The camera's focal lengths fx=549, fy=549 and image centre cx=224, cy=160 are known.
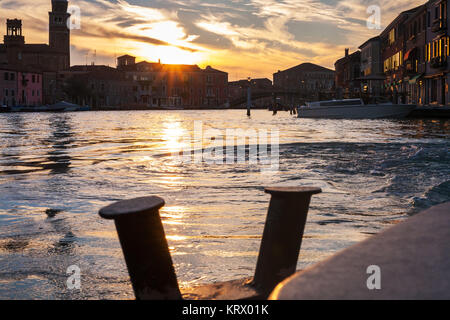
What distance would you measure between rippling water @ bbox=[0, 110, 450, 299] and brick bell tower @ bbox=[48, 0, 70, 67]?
10596 centimetres

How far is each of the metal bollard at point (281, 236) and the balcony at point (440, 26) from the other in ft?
116

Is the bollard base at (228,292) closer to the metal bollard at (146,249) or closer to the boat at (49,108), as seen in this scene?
the metal bollard at (146,249)

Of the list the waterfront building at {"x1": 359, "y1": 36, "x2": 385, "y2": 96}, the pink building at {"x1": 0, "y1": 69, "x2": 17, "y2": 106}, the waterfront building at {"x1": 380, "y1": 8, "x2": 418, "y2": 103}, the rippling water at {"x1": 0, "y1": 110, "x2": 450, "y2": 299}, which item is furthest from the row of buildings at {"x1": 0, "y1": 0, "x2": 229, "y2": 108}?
the rippling water at {"x1": 0, "y1": 110, "x2": 450, "y2": 299}

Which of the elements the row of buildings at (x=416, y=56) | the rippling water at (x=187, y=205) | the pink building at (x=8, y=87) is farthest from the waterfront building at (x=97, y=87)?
the rippling water at (x=187, y=205)

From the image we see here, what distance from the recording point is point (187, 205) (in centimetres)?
678

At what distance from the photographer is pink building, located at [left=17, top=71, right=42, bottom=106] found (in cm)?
7736

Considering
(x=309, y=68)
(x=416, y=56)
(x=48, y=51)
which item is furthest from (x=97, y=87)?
(x=416, y=56)

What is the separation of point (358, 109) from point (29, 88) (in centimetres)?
5793

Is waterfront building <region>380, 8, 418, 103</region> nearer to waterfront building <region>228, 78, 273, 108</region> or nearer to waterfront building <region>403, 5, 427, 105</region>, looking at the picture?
waterfront building <region>403, 5, 427, 105</region>

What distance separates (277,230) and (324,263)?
986mm

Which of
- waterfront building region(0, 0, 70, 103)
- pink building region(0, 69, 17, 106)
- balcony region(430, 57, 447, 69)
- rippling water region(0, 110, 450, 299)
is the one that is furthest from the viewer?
waterfront building region(0, 0, 70, 103)

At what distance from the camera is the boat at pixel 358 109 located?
35188mm

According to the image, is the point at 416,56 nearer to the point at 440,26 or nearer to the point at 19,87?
the point at 440,26

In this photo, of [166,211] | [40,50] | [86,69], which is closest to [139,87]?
[86,69]
